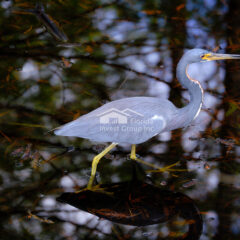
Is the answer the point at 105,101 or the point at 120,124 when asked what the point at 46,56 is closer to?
the point at 105,101

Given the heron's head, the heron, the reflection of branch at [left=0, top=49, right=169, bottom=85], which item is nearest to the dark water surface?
the reflection of branch at [left=0, top=49, right=169, bottom=85]

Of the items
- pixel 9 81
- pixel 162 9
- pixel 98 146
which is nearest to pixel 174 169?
pixel 98 146

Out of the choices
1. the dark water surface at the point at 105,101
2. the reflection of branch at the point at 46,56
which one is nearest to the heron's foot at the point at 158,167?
the dark water surface at the point at 105,101

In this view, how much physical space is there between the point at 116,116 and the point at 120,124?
0.13 feet

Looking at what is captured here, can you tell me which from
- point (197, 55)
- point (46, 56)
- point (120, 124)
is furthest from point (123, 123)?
point (46, 56)

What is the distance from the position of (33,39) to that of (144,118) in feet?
5.34

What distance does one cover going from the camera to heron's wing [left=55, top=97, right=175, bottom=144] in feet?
5.04

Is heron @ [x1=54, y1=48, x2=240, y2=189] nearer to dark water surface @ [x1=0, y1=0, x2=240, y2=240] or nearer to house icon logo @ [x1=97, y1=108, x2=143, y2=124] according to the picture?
house icon logo @ [x1=97, y1=108, x2=143, y2=124]

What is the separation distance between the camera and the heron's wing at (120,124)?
5.04 ft

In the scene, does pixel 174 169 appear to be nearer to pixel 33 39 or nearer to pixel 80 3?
pixel 33 39

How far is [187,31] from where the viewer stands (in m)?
3.04

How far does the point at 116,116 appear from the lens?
60.8 inches

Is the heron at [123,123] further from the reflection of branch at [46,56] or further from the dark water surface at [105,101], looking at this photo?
the reflection of branch at [46,56]

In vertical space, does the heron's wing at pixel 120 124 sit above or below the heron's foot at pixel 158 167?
above
